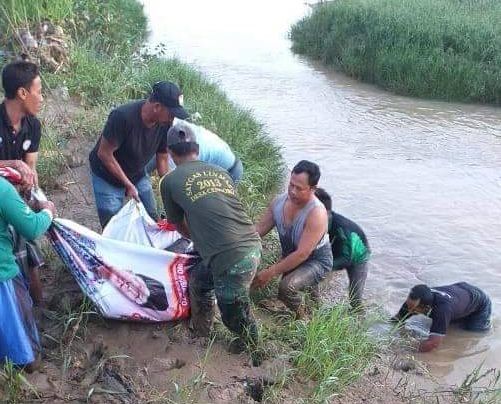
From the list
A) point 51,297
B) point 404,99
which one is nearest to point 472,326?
point 51,297

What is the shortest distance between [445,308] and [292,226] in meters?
1.40

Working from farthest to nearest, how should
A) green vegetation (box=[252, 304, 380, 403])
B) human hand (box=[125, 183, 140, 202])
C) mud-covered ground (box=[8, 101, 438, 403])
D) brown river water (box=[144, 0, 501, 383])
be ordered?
1. brown river water (box=[144, 0, 501, 383])
2. human hand (box=[125, 183, 140, 202])
3. green vegetation (box=[252, 304, 380, 403])
4. mud-covered ground (box=[8, 101, 438, 403])

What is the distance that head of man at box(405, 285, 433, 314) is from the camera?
14.9 feet

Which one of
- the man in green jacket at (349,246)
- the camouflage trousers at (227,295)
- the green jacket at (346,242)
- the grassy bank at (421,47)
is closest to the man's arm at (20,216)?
the camouflage trousers at (227,295)

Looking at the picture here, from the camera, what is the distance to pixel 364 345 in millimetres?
3803

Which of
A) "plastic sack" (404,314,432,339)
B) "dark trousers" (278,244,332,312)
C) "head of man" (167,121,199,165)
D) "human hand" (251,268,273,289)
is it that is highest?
"head of man" (167,121,199,165)

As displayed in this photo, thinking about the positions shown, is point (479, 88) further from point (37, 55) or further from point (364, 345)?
point (364, 345)

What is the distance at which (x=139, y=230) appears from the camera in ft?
12.4

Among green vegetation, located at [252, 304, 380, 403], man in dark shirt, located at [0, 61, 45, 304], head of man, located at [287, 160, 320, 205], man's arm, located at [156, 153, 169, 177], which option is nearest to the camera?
man in dark shirt, located at [0, 61, 45, 304]

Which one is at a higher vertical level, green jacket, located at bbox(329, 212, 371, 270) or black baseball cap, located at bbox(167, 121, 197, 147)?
black baseball cap, located at bbox(167, 121, 197, 147)

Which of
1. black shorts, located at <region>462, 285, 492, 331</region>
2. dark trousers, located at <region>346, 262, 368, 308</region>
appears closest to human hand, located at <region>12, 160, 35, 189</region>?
dark trousers, located at <region>346, 262, 368, 308</region>

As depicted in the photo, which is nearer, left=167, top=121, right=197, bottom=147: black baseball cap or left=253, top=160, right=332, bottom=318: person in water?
left=167, top=121, right=197, bottom=147: black baseball cap

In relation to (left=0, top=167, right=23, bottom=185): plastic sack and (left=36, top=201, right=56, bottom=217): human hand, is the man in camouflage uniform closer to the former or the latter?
(left=36, top=201, right=56, bottom=217): human hand

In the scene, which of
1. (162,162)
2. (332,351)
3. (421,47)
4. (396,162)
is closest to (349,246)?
(332,351)
